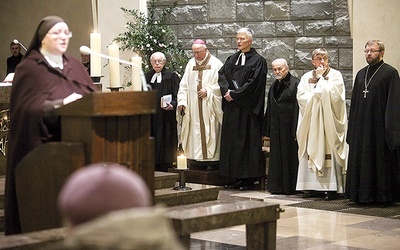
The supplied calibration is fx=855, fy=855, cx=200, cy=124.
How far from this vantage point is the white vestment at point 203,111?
10891 millimetres

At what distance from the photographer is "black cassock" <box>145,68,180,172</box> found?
11.4 meters

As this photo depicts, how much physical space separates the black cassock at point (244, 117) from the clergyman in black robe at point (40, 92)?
581 cm

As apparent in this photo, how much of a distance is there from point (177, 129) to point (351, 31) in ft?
8.61

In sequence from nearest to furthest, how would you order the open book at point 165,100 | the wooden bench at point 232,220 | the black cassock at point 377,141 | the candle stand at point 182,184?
the wooden bench at point 232,220
the candle stand at point 182,184
the black cassock at point 377,141
the open book at point 165,100

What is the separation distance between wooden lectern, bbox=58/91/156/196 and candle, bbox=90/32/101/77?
160 cm

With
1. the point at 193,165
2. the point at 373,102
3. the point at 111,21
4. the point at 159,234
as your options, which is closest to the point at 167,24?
the point at 111,21

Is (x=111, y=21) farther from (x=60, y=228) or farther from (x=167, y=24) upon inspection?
(x=60, y=228)

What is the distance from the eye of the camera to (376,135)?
912 cm

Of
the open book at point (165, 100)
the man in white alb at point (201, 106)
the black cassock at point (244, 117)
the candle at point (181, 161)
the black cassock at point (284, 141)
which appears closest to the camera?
the candle at point (181, 161)

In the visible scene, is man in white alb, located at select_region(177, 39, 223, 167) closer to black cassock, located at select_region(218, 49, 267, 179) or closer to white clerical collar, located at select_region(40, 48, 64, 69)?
black cassock, located at select_region(218, 49, 267, 179)

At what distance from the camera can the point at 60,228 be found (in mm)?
4191

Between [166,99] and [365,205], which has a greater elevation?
[166,99]

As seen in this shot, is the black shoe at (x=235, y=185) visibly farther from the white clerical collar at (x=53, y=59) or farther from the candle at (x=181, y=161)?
the white clerical collar at (x=53, y=59)

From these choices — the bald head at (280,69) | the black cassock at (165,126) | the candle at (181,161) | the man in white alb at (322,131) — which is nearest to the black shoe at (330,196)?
the man in white alb at (322,131)
